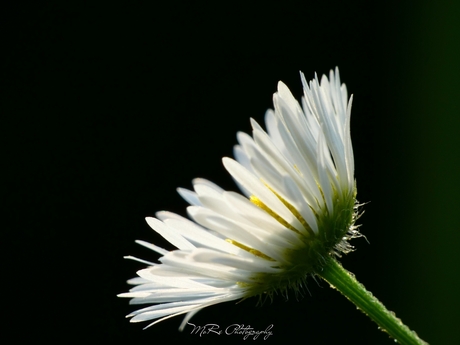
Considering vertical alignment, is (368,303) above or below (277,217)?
below

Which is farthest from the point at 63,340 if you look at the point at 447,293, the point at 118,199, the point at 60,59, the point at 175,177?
the point at 447,293

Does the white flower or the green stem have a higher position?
the white flower

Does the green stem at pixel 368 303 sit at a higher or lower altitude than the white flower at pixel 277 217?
lower

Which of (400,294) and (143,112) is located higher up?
(143,112)

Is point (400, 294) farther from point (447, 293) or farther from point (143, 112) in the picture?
point (143, 112)
